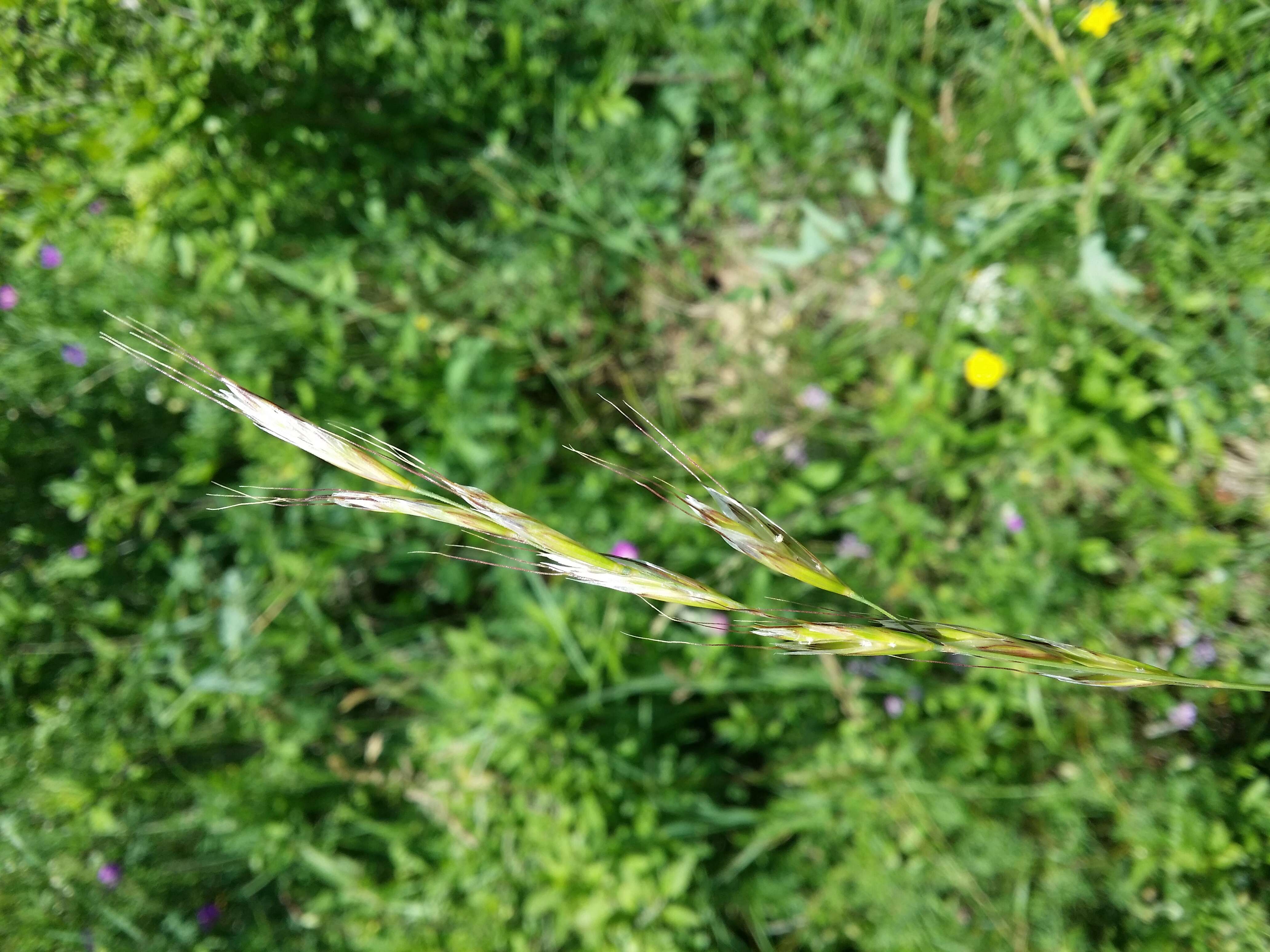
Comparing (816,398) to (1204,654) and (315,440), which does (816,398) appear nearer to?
(1204,654)

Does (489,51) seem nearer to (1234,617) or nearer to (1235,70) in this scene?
(1235,70)

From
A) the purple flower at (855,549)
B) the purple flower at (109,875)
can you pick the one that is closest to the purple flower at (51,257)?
the purple flower at (109,875)

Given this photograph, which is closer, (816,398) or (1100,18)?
(1100,18)

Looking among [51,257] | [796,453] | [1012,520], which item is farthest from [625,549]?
[51,257]

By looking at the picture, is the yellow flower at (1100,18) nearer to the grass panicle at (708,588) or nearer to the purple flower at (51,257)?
the grass panicle at (708,588)

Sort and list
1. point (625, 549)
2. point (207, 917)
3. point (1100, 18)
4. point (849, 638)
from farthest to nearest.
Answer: point (207, 917) → point (625, 549) → point (1100, 18) → point (849, 638)

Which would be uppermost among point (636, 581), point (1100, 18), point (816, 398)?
point (1100, 18)

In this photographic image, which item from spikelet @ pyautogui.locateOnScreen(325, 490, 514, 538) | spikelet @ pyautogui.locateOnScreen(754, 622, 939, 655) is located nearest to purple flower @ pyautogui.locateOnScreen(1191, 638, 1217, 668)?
spikelet @ pyautogui.locateOnScreen(754, 622, 939, 655)
